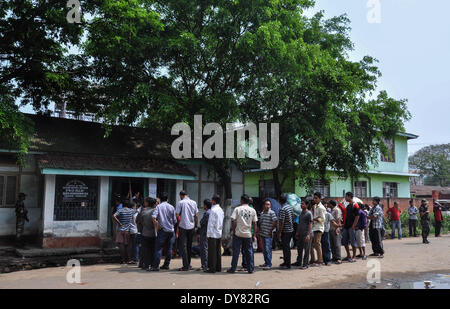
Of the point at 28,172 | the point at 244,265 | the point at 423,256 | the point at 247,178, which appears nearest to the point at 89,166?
the point at 28,172

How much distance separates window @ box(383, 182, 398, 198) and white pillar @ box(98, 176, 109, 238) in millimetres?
21300

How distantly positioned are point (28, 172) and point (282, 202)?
29.4 feet

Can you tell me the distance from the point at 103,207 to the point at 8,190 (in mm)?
3193

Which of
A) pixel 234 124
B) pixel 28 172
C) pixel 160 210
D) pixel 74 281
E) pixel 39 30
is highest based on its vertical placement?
pixel 39 30

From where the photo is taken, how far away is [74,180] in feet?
42.0

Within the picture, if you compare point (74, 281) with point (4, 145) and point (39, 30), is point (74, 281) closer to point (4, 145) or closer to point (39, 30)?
point (4, 145)

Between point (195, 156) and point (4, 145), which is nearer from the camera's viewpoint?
point (4, 145)

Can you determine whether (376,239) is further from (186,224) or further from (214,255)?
(186,224)

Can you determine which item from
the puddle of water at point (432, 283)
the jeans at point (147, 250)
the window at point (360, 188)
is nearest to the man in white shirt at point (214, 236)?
the jeans at point (147, 250)

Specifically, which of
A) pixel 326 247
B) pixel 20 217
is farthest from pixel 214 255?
pixel 20 217

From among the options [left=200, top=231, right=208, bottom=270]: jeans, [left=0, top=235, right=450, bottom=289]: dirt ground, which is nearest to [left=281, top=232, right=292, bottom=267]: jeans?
[left=0, top=235, right=450, bottom=289]: dirt ground

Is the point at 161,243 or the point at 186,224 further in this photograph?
the point at 186,224
